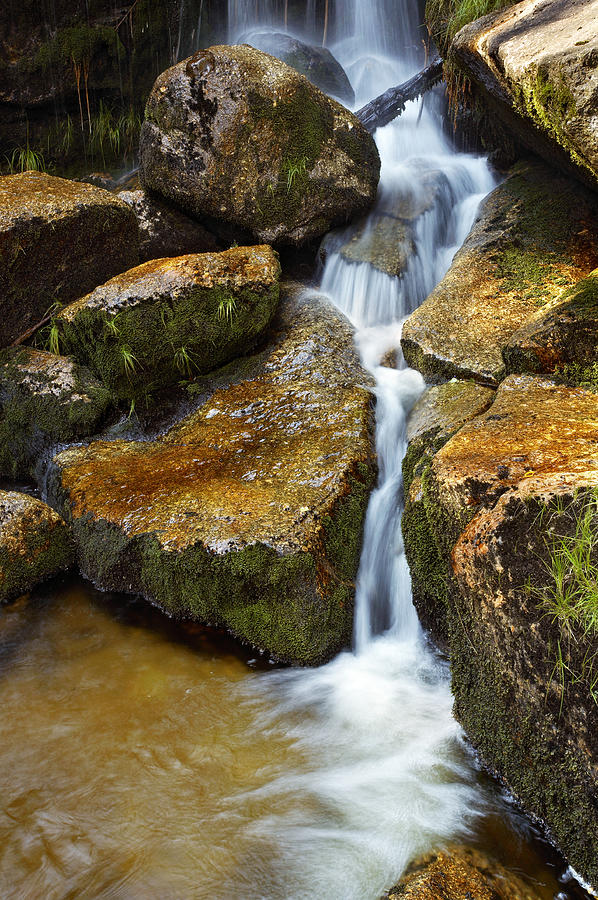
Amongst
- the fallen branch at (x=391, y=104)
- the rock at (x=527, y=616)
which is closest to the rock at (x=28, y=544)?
the rock at (x=527, y=616)

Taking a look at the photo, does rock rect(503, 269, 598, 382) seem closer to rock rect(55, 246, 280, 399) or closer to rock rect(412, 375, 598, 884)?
rock rect(412, 375, 598, 884)

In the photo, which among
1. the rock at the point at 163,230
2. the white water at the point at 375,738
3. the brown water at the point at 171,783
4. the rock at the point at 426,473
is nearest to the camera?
the brown water at the point at 171,783

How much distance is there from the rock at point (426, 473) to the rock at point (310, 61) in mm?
7669

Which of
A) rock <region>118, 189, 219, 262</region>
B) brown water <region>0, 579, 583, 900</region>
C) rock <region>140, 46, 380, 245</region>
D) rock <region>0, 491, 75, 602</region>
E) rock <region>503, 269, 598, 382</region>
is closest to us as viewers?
brown water <region>0, 579, 583, 900</region>

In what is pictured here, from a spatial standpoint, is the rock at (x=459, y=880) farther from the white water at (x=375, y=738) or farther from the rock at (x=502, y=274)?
the rock at (x=502, y=274)

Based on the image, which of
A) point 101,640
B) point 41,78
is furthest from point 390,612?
point 41,78

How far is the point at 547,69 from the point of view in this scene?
4.58 metres

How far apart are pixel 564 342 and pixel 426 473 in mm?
1370

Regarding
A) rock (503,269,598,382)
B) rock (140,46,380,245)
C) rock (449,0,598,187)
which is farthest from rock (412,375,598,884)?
rock (140,46,380,245)

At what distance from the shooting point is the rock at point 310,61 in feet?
33.8

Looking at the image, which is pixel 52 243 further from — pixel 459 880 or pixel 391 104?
pixel 459 880

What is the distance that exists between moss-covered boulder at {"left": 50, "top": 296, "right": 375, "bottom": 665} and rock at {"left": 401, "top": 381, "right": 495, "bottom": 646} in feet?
1.29

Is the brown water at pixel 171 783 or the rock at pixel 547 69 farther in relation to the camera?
the rock at pixel 547 69

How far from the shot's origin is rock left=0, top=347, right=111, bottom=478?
18.2 feet
